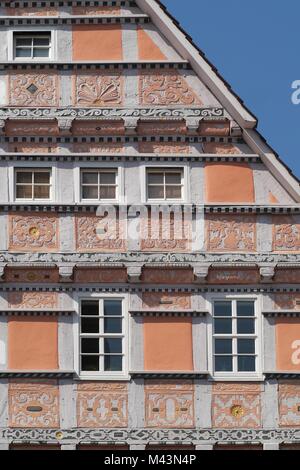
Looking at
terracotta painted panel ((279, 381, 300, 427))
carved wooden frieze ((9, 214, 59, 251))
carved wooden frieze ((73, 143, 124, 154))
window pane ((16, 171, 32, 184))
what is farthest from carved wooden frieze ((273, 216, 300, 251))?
window pane ((16, 171, 32, 184))

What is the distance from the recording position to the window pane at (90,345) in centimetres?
3372

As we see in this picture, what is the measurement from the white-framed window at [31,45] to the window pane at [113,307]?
4.58 metres

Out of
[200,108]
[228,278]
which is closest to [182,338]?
[228,278]

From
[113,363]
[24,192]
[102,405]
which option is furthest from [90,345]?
[24,192]

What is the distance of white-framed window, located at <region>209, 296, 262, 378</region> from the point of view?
3372 cm

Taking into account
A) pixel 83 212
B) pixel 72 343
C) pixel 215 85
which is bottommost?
pixel 72 343

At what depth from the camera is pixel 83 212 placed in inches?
1346

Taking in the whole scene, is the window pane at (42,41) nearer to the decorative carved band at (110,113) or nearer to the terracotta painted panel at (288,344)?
the decorative carved band at (110,113)

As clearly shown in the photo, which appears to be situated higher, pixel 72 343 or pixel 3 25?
pixel 3 25
